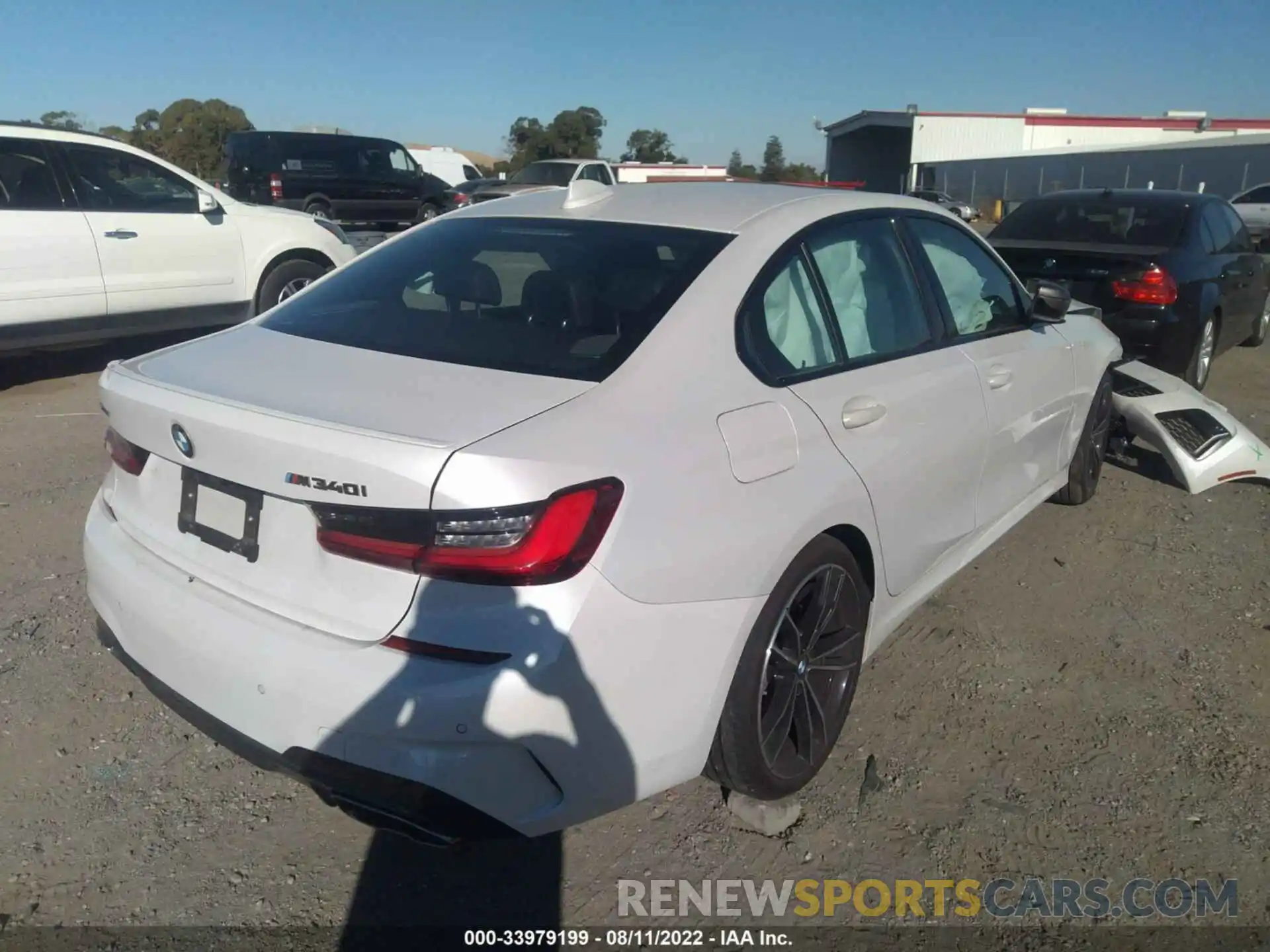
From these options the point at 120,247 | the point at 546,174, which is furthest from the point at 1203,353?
the point at 546,174

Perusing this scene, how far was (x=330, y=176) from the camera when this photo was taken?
22.2m

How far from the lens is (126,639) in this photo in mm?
2639

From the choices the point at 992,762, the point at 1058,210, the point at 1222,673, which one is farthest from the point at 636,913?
the point at 1058,210

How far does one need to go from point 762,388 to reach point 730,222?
0.67 metres

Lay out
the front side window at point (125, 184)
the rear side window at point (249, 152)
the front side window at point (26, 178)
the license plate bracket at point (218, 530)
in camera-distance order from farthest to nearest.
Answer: the rear side window at point (249, 152)
the front side window at point (125, 184)
the front side window at point (26, 178)
the license plate bracket at point (218, 530)

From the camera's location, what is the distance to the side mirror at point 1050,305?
169 inches

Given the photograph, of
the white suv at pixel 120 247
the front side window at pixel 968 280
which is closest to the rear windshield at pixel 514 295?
the front side window at pixel 968 280

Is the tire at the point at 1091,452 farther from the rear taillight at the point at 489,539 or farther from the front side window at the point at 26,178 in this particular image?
the front side window at the point at 26,178

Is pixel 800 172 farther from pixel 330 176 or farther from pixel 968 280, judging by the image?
pixel 968 280

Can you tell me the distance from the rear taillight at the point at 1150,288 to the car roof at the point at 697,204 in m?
4.04

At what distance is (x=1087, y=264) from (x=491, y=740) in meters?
6.66

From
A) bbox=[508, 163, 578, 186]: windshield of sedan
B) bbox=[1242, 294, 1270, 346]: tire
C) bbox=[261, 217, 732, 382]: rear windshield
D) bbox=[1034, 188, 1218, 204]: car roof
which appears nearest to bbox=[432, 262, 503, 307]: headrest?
bbox=[261, 217, 732, 382]: rear windshield

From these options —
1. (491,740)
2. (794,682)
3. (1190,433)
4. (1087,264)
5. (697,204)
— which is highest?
(697,204)

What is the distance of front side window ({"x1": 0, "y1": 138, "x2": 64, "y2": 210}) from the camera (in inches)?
279
